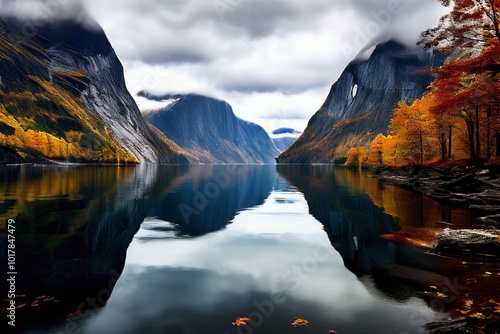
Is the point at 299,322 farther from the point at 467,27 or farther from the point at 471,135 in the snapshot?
the point at 471,135

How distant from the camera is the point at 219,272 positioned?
16.4 meters

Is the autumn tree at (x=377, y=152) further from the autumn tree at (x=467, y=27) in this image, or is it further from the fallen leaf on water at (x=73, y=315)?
the fallen leaf on water at (x=73, y=315)

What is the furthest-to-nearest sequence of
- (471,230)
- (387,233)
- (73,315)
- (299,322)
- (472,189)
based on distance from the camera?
(472,189) < (387,233) < (471,230) < (73,315) < (299,322)

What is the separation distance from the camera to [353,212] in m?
34.4

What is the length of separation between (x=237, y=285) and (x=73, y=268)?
25.8 feet

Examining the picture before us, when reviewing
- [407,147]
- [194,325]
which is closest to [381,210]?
[194,325]

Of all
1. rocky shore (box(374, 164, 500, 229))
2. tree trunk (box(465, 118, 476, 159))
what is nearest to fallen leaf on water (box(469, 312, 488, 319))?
rocky shore (box(374, 164, 500, 229))

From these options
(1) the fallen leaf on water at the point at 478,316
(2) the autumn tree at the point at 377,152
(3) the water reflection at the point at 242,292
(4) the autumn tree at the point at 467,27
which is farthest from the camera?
(2) the autumn tree at the point at 377,152

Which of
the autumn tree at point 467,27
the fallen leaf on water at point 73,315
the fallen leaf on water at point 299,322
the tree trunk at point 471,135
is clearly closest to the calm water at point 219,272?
the fallen leaf on water at point 73,315

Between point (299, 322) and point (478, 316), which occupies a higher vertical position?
point (478, 316)

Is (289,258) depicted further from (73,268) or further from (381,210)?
(381,210)

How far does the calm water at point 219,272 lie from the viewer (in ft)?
36.8

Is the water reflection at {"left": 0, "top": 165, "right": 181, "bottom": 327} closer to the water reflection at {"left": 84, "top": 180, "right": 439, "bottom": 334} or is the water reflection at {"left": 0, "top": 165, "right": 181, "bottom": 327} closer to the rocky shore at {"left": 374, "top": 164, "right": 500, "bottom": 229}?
the water reflection at {"left": 84, "top": 180, "right": 439, "bottom": 334}

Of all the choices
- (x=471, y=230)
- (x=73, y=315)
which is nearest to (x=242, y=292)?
(x=73, y=315)
